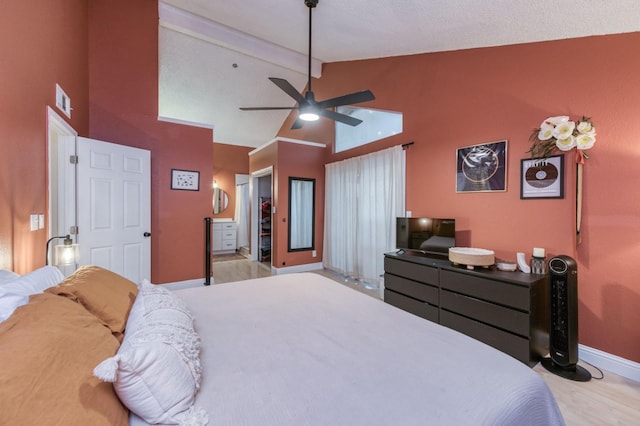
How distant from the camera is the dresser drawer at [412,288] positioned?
2.76m

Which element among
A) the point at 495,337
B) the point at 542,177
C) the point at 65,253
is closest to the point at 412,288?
the point at 495,337

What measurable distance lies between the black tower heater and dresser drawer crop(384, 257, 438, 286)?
0.91 meters

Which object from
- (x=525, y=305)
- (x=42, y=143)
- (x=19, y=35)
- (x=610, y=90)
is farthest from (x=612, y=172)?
(x=42, y=143)

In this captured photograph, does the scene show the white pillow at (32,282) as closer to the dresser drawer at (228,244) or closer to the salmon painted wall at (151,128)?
the salmon painted wall at (151,128)

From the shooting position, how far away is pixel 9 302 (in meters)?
0.94

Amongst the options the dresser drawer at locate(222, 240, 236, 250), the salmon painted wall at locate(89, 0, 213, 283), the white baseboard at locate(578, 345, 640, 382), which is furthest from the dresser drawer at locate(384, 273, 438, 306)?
the dresser drawer at locate(222, 240, 236, 250)

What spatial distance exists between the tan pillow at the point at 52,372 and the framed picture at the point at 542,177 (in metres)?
3.15

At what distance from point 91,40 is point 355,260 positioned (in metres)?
4.63

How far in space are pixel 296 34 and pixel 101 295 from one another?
12.2 ft

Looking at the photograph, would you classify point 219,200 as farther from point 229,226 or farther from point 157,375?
point 157,375

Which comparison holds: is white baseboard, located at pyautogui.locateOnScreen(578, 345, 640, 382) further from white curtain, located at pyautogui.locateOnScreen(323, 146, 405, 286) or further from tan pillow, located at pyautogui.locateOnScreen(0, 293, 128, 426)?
tan pillow, located at pyautogui.locateOnScreen(0, 293, 128, 426)

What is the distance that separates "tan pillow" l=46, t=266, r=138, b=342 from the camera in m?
1.14

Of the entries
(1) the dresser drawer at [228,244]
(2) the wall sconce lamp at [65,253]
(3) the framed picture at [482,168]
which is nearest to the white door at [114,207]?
(2) the wall sconce lamp at [65,253]

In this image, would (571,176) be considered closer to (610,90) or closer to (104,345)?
(610,90)
